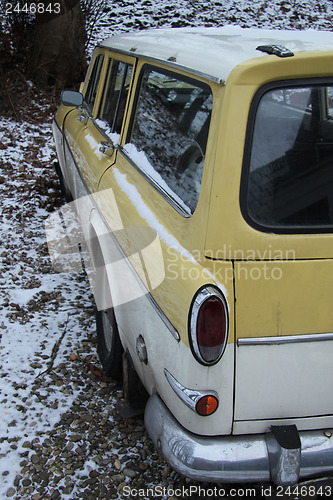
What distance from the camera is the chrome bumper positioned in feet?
6.25

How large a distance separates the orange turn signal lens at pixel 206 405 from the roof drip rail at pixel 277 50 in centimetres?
133

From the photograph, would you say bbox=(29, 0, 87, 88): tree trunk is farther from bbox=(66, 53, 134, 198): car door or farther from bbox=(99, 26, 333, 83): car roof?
bbox=(99, 26, 333, 83): car roof

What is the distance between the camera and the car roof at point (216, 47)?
1.96 metres

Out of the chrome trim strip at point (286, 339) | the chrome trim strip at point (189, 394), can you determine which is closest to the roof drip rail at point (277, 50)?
the chrome trim strip at point (286, 339)

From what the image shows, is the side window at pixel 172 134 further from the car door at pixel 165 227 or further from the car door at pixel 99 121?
the car door at pixel 99 121

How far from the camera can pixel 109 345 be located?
3367 millimetres

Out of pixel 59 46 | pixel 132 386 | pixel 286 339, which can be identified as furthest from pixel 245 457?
pixel 59 46

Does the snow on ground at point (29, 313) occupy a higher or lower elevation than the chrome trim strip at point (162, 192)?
lower

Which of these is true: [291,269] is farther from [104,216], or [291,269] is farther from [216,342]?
[104,216]

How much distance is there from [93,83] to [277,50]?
117 inches

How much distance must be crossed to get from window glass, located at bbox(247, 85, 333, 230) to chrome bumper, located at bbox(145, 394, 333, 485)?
871mm

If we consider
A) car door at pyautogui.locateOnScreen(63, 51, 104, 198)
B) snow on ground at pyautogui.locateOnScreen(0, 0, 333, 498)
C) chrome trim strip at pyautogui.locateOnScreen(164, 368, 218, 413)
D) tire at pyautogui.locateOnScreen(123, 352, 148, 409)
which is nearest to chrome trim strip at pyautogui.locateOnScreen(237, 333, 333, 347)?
chrome trim strip at pyautogui.locateOnScreen(164, 368, 218, 413)

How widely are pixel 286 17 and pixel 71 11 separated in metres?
8.66

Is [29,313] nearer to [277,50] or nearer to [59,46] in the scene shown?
[277,50]
